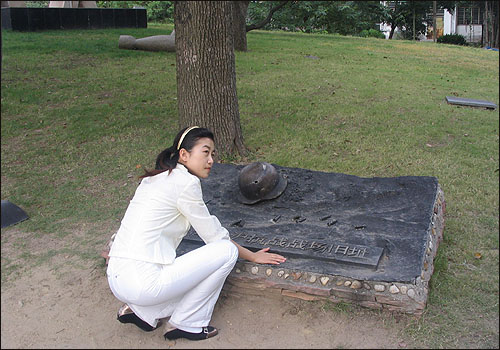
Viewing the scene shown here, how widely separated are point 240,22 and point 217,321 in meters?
10.5

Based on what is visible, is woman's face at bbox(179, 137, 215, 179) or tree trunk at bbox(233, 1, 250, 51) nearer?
woman's face at bbox(179, 137, 215, 179)

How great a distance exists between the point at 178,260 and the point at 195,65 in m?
3.80

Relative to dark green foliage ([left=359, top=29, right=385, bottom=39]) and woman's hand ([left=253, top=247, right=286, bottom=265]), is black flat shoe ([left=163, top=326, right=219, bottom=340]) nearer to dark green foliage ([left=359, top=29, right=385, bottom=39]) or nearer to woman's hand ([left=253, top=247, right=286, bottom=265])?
woman's hand ([left=253, top=247, right=286, bottom=265])

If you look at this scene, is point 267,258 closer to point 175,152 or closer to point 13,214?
point 175,152

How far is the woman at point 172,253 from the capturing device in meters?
3.40

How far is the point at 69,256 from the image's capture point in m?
5.07

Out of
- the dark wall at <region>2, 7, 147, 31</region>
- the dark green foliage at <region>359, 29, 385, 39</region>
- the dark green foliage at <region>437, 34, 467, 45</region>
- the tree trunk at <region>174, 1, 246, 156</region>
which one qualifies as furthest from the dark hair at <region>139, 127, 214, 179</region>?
the dark green foliage at <region>359, 29, 385, 39</region>

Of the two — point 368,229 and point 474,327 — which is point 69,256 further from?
point 474,327

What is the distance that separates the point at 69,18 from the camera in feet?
54.8

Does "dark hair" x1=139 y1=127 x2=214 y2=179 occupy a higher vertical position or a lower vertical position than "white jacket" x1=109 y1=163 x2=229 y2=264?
higher

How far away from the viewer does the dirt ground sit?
11.1 ft

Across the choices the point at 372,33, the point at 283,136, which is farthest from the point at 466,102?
the point at 372,33

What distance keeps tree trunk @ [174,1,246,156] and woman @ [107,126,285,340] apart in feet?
10.6

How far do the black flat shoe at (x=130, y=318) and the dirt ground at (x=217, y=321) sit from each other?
0.11ft
